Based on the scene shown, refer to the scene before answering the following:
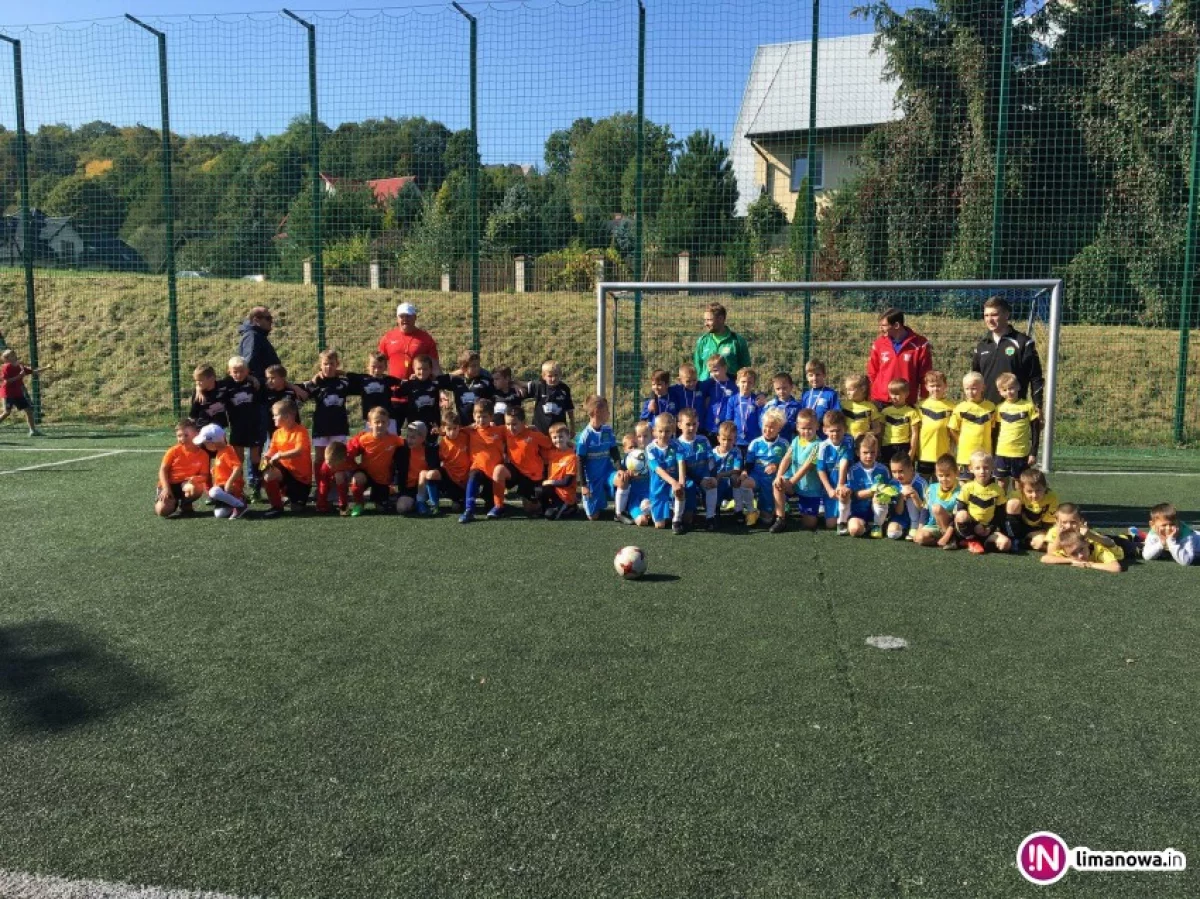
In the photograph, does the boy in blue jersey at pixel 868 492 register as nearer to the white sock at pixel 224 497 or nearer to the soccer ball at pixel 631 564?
the soccer ball at pixel 631 564

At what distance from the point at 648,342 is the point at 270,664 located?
320 inches

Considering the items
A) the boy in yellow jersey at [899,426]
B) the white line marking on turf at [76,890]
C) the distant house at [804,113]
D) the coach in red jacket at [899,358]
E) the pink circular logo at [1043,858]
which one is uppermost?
the distant house at [804,113]

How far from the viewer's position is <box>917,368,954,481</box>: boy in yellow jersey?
7.36m

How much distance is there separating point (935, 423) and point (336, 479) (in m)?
4.86

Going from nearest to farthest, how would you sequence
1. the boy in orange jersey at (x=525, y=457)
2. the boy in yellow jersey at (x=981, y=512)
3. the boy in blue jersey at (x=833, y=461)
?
the boy in yellow jersey at (x=981, y=512), the boy in blue jersey at (x=833, y=461), the boy in orange jersey at (x=525, y=457)

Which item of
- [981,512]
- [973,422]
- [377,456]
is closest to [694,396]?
[973,422]

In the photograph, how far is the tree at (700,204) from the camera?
11625 mm

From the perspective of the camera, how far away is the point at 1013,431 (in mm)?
7094

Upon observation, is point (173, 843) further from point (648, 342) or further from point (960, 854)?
point (648, 342)

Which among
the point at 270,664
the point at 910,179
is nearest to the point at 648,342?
Answer: the point at 910,179

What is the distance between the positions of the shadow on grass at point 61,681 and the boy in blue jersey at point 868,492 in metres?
4.97

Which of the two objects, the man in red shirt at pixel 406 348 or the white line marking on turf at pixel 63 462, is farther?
the white line marking on turf at pixel 63 462

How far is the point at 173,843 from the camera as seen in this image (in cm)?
281

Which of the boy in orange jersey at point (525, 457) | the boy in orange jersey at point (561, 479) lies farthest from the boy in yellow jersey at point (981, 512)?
the boy in orange jersey at point (525, 457)
